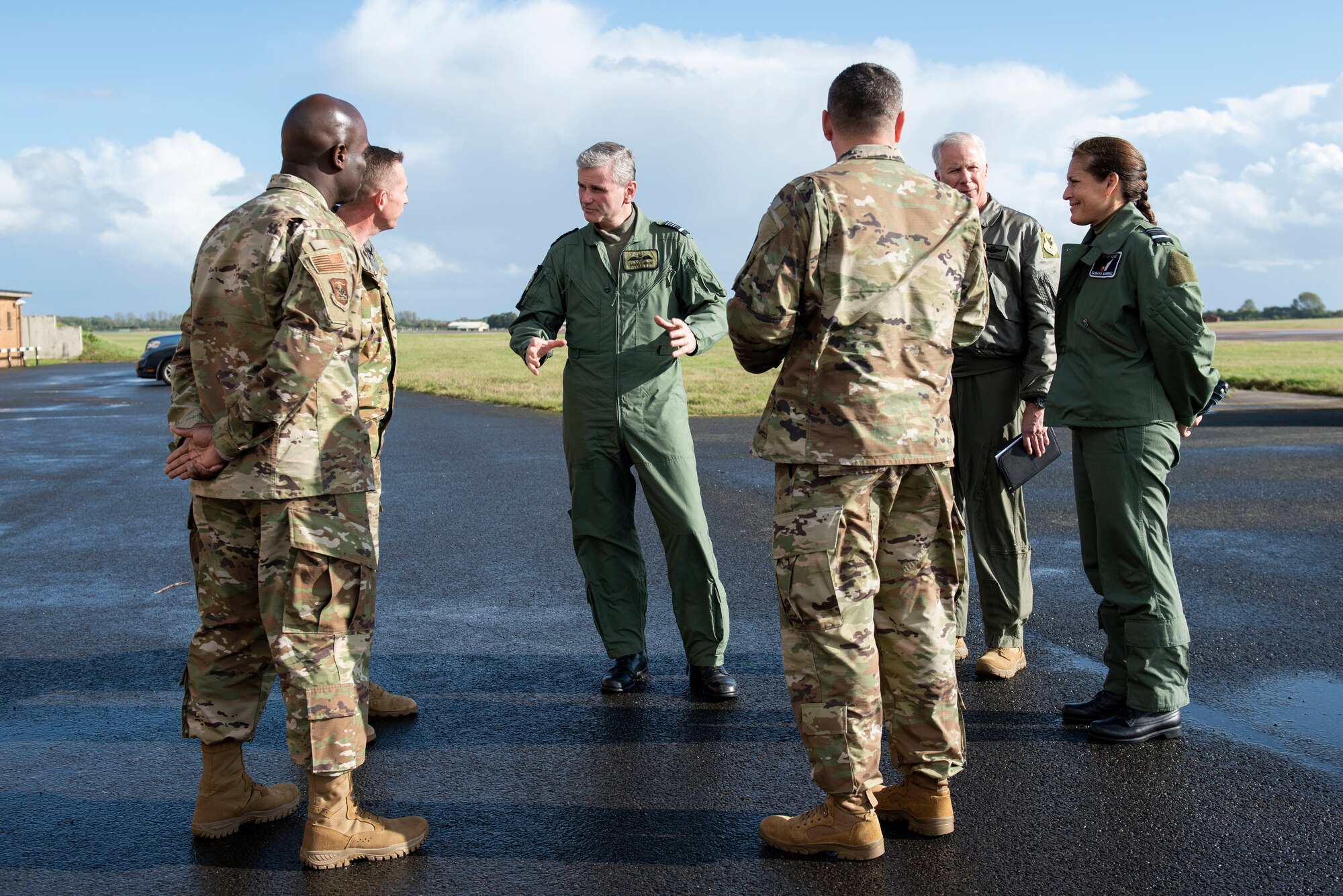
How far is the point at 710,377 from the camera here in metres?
25.3

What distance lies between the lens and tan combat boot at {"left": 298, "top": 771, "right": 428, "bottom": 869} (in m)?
3.12

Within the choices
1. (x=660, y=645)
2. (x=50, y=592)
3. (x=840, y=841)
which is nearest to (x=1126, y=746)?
(x=840, y=841)

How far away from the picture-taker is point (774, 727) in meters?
4.21

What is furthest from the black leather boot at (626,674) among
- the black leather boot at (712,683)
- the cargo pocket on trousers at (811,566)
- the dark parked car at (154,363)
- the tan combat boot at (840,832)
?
the dark parked car at (154,363)

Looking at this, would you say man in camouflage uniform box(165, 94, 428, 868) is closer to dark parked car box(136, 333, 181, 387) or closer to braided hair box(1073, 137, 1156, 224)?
braided hair box(1073, 137, 1156, 224)

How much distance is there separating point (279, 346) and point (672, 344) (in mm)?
1681

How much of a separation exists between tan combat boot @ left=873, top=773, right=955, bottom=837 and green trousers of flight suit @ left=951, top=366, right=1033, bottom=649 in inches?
66.3

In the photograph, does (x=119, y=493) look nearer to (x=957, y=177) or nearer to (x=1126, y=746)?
(x=957, y=177)

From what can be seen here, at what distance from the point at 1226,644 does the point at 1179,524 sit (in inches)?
126

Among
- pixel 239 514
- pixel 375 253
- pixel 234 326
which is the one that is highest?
pixel 375 253

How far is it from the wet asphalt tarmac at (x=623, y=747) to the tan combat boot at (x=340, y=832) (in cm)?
5

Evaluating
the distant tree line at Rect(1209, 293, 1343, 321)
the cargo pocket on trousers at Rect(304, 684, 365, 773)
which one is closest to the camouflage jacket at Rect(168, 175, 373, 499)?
the cargo pocket on trousers at Rect(304, 684, 365, 773)

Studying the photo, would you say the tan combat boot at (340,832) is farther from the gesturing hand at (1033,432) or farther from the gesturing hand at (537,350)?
the gesturing hand at (1033,432)

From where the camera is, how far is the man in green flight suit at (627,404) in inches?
182
